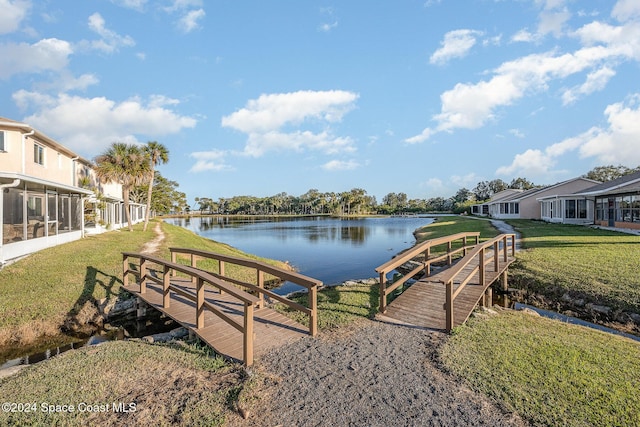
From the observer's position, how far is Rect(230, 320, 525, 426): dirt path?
319 cm

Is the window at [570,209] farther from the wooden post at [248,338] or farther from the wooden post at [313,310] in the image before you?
the wooden post at [248,338]

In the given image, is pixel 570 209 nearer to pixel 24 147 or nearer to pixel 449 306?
pixel 449 306

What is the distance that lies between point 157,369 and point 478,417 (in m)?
4.21

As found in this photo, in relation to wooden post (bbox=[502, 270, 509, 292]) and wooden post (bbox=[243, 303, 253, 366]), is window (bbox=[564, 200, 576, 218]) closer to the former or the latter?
wooden post (bbox=[502, 270, 509, 292])

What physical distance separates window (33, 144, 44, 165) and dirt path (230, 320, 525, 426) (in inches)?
660

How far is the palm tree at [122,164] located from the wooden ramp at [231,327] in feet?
61.7

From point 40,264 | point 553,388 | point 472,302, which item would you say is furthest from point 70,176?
point 553,388

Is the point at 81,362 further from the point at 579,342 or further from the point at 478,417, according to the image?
the point at 579,342

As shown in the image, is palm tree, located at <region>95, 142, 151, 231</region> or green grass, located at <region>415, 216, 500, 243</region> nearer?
green grass, located at <region>415, 216, 500, 243</region>

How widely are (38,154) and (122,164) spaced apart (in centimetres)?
813

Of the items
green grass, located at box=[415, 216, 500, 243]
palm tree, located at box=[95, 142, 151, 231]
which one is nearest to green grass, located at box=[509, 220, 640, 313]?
green grass, located at box=[415, 216, 500, 243]

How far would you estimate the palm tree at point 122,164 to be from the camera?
22.2 meters

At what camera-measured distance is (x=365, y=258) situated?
19203 millimetres

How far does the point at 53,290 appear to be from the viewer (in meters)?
8.90
